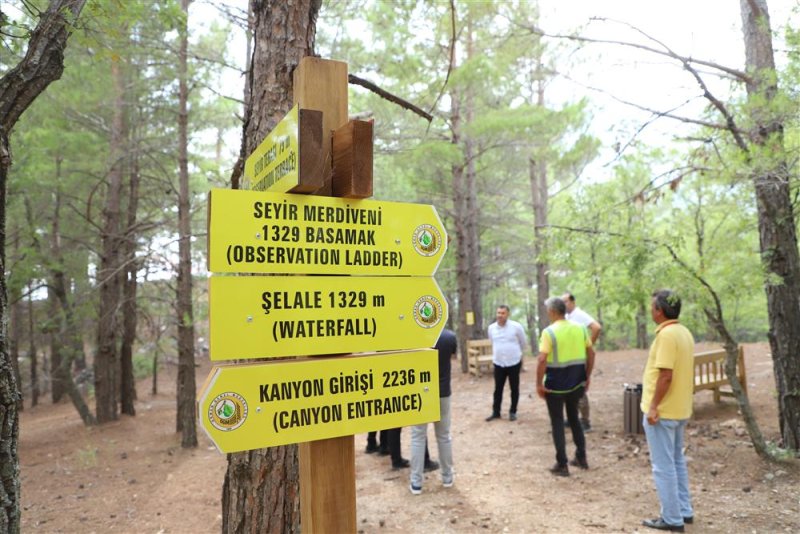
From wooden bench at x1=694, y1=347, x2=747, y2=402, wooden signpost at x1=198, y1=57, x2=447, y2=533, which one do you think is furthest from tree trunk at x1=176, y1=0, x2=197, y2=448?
wooden bench at x1=694, y1=347, x2=747, y2=402

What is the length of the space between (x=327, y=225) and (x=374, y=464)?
4943 millimetres

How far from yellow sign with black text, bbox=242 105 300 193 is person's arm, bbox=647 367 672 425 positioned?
10.9ft

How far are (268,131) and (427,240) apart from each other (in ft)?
4.19

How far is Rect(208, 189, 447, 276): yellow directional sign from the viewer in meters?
1.46

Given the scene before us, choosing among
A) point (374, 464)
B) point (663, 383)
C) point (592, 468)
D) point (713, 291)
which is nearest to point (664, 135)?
point (713, 291)

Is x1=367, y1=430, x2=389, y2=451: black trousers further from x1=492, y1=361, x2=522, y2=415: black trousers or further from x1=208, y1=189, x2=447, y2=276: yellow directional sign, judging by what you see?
x1=208, y1=189, x2=447, y2=276: yellow directional sign

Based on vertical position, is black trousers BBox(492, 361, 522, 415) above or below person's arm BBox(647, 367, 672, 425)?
below

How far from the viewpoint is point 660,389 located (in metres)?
3.78

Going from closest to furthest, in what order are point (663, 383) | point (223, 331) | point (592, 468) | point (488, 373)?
1. point (223, 331)
2. point (663, 383)
3. point (592, 468)
4. point (488, 373)

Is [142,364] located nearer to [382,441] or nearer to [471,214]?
[471,214]

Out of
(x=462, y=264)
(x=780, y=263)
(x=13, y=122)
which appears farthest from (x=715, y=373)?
(x=13, y=122)

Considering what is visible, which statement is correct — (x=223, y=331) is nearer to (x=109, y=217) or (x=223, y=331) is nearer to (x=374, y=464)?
(x=374, y=464)

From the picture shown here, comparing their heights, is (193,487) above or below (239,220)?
below

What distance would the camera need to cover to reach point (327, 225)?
5.17ft
